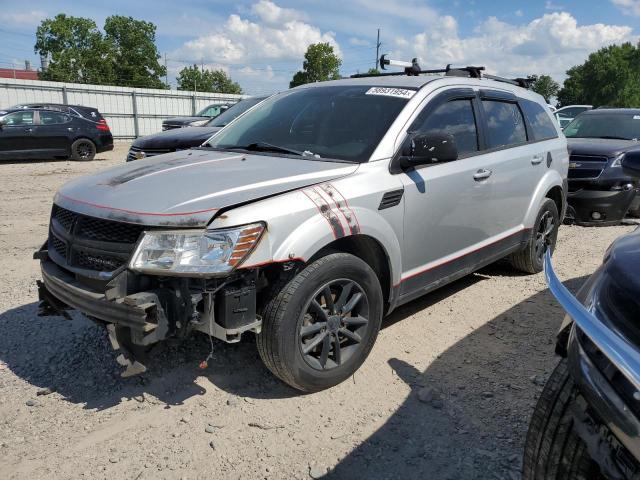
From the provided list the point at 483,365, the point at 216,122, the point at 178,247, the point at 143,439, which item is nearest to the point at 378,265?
the point at 483,365

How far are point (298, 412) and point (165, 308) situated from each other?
39.3 inches

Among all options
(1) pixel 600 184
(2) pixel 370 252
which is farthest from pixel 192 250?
(1) pixel 600 184

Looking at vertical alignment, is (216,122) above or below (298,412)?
above

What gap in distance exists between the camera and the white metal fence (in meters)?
22.7

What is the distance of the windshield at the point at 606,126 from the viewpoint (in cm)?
845

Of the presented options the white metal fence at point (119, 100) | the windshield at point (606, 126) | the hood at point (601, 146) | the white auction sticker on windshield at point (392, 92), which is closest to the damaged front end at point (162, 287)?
the white auction sticker on windshield at point (392, 92)

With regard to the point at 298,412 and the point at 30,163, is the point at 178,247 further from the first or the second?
the point at 30,163

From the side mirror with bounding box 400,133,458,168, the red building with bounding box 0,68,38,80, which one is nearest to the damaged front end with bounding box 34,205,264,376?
the side mirror with bounding box 400,133,458,168

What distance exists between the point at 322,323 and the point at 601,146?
21.1 ft

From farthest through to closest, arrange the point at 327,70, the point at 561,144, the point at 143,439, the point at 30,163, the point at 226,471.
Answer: the point at 327,70 < the point at 30,163 < the point at 561,144 < the point at 143,439 < the point at 226,471

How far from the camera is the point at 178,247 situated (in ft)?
8.41

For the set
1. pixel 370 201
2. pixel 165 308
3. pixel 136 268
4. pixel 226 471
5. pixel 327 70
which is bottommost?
pixel 226 471

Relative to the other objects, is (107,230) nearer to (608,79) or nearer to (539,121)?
(539,121)

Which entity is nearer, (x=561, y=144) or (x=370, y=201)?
(x=370, y=201)
